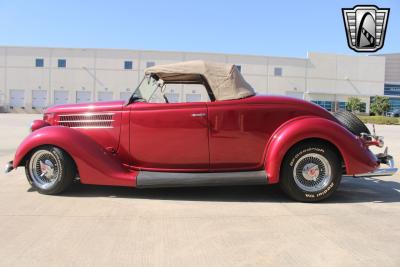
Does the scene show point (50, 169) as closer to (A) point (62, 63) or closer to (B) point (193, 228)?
(B) point (193, 228)

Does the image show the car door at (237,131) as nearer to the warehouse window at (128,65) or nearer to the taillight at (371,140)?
the taillight at (371,140)

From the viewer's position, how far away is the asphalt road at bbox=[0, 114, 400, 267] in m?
3.21

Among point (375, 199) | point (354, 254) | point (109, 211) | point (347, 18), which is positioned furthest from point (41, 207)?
point (347, 18)

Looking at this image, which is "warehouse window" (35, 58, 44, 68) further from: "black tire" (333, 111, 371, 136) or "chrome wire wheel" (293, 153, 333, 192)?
"chrome wire wheel" (293, 153, 333, 192)

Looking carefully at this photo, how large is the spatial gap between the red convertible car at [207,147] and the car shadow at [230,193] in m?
0.33

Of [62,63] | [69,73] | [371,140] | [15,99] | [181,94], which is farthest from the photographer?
[15,99]

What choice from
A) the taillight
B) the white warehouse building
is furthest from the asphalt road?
the white warehouse building

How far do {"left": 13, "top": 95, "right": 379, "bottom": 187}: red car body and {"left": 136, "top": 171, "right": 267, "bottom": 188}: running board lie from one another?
0.14 metres

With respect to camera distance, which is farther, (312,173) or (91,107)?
(91,107)

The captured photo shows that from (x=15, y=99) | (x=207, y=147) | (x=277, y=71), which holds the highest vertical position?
(x=277, y=71)

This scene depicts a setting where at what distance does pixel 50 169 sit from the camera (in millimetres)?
5137

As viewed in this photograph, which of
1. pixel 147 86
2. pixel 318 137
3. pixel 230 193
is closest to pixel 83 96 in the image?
pixel 147 86

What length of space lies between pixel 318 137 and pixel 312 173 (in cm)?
49

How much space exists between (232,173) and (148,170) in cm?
112
